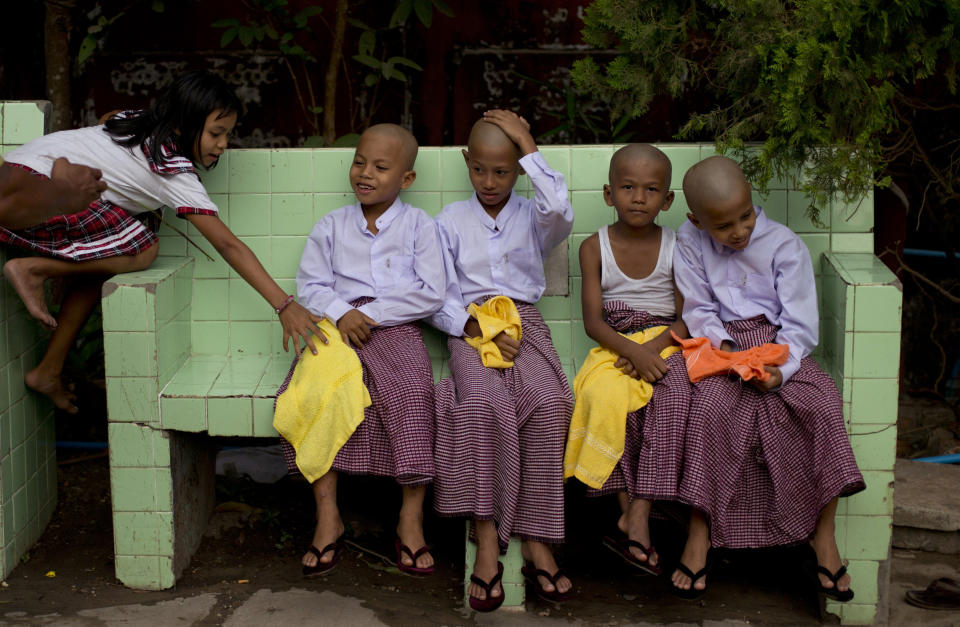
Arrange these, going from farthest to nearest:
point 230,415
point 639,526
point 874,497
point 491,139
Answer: point 491,139
point 230,415
point 874,497
point 639,526

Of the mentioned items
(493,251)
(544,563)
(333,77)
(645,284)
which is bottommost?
(544,563)

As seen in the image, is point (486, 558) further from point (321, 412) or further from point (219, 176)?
point (219, 176)

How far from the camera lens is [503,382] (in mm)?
3562

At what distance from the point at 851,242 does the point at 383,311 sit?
67.3 inches

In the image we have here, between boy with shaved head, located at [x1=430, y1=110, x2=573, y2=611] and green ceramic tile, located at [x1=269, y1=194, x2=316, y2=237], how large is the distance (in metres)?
0.52

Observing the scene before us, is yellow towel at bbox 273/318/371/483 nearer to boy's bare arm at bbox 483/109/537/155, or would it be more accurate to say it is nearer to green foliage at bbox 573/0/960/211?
boy's bare arm at bbox 483/109/537/155

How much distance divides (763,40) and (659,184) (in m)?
0.58

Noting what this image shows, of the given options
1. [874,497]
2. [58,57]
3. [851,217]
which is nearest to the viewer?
[874,497]

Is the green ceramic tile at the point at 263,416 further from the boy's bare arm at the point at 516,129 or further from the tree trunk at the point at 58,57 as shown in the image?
the tree trunk at the point at 58,57

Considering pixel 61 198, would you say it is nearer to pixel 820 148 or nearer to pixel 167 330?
pixel 167 330

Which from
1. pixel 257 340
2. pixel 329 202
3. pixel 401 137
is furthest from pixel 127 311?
pixel 401 137

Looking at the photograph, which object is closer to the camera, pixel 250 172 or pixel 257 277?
pixel 257 277

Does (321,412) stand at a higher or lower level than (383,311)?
lower

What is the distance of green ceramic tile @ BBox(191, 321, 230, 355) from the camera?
4102 mm
